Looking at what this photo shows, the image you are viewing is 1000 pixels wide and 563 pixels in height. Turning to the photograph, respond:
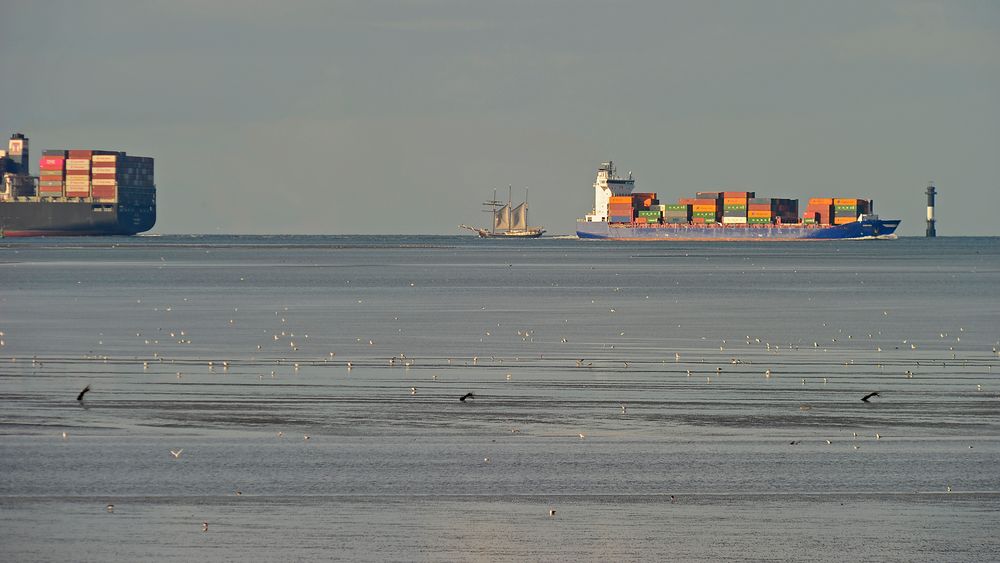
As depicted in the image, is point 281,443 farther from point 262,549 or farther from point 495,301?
point 495,301

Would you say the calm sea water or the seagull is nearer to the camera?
the calm sea water

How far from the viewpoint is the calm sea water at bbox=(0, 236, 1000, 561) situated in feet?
63.7

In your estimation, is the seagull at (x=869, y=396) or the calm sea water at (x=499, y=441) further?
the seagull at (x=869, y=396)

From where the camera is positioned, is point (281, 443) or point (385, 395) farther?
point (385, 395)

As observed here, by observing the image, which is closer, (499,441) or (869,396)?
(499,441)

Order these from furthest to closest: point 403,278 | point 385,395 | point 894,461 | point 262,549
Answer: point 403,278
point 385,395
point 894,461
point 262,549

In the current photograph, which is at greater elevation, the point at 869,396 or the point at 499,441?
the point at 869,396

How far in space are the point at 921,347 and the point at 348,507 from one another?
30247 millimetres

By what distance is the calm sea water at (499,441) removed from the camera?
1941cm

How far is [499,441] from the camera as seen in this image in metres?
26.7

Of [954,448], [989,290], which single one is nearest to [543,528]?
[954,448]

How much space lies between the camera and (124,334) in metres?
52.8

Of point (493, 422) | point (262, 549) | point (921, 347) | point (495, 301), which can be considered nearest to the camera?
point (262, 549)

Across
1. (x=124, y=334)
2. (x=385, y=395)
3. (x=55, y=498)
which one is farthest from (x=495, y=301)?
(x=55, y=498)
